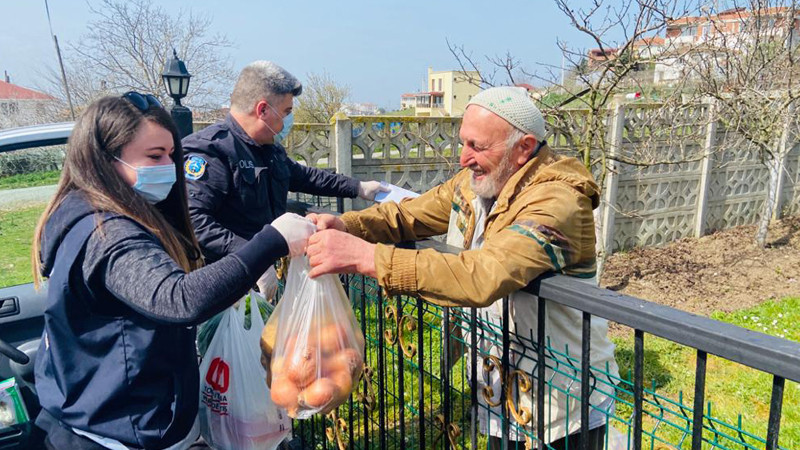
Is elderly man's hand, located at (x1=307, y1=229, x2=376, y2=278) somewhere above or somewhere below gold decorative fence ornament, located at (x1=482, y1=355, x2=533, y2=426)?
above

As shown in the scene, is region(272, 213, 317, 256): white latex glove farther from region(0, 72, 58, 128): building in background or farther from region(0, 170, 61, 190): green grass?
region(0, 72, 58, 128): building in background

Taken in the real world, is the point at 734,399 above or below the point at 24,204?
below

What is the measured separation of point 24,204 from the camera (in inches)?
370

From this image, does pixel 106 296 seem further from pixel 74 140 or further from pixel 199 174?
pixel 199 174

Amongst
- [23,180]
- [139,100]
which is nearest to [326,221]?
[139,100]

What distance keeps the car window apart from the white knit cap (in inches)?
251

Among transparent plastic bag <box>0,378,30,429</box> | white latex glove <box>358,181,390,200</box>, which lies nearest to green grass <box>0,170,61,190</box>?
white latex glove <box>358,181,390,200</box>

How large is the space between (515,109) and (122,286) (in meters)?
1.43

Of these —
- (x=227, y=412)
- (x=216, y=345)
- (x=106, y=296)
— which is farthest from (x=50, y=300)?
(x=227, y=412)

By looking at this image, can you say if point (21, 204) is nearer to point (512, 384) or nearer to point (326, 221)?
point (326, 221)

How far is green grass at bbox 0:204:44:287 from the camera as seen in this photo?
23.4 ft

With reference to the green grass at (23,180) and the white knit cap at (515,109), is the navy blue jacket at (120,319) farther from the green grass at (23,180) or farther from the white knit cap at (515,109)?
the green grass at (23,180)

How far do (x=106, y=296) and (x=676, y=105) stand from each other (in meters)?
6.63

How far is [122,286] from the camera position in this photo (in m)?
1.36
